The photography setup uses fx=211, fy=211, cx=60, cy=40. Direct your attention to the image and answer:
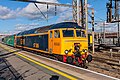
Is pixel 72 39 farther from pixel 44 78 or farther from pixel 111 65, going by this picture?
pixel 44 78

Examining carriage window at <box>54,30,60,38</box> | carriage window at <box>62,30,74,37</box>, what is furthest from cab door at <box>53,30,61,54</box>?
carriage window at <box>62,30,74,37</box>

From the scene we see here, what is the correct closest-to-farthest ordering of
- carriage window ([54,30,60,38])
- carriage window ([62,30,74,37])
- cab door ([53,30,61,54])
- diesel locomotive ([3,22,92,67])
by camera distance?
diesel locomotive ([3,22,92,67])
cab door ([53,30,61,54])
carriage window ([62,30,74,37])
carriage window ([54,30,60,38])

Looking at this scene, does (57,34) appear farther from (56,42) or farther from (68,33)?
(68,33)

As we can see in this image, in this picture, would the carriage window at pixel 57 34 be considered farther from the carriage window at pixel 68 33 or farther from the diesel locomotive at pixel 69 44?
the carriage window at pixel 68 33

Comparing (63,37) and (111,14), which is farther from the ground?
(111,14)

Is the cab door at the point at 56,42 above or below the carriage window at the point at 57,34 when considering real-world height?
below

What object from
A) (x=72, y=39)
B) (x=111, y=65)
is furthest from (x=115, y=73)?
(x=72, y=39)

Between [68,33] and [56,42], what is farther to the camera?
[56,42]

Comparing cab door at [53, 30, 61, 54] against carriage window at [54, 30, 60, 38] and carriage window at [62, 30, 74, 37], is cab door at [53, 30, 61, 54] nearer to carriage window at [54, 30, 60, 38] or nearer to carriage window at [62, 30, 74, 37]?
carriage window at [54, 30, 60, 38]

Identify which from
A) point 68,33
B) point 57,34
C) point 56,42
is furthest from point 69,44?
point 57,34

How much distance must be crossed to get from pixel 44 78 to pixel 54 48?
6.20 m

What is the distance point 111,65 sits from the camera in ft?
49.9

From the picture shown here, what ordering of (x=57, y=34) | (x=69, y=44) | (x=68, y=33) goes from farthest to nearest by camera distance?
(x=57, y=34), (x=68, y=33), (x=69, y=44)

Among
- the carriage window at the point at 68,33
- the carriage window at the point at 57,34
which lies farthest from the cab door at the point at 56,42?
the carriage window at the point at 68,33
